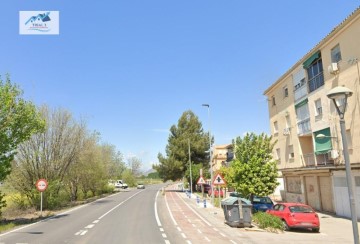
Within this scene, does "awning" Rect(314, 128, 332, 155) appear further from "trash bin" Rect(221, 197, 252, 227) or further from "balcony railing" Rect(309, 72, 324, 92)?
"trash bin" Rect(221, 197, 252, 227)

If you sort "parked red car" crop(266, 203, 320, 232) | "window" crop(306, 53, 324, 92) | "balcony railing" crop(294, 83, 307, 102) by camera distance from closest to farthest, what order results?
"parked red car" crop(266, 203, 320, 232)
"window" crop(306, 53, 324, 92)
"balcony railing" crop(294, 83, 307, 102)

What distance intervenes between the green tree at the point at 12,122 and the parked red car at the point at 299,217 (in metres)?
Answer: 16.6

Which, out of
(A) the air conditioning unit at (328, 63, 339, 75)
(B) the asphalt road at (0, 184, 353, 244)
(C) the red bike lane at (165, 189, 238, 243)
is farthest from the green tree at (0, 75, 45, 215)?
(A) the air conditioning unit at (328, 63, 339, 75)

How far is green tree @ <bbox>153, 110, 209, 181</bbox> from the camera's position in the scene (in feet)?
204

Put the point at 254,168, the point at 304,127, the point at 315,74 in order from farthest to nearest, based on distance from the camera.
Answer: the point at 304,127 < the point at 315,74 < the point at 254,168

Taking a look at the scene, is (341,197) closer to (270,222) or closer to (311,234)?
(311,234)

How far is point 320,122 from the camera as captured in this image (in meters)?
26.9

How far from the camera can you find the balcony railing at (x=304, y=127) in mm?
29047

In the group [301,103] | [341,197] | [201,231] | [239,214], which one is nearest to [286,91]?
[301,103]

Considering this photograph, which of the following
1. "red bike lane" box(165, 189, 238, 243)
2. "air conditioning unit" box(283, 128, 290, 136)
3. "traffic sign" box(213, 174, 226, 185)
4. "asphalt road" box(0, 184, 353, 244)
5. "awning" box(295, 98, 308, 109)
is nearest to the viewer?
"asphalt road" box(0, 184, 353, 244)

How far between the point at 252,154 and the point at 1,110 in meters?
16.0

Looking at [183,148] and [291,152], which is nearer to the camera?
[291,152]

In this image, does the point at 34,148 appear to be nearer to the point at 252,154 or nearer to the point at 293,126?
the point at 252,154

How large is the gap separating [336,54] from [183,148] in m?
40.8
